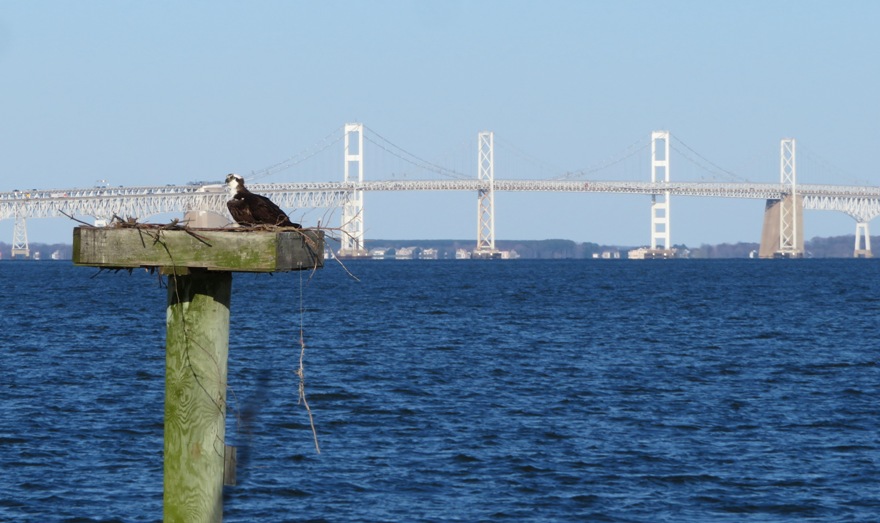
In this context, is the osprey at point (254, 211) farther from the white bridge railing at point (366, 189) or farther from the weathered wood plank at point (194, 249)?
the white bridge railing at point (366, 189)

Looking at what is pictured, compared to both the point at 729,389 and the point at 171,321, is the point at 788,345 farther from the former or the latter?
the point at 171,321

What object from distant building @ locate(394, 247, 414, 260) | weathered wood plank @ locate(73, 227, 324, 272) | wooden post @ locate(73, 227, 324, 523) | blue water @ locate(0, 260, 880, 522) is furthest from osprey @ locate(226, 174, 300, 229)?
distant building @ locate(394, 247, 414, 260)

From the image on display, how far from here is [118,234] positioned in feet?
18.8

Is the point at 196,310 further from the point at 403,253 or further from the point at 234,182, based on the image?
the point at 403,253

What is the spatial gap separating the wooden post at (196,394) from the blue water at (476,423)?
879 millimetres

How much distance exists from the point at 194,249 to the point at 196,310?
0.40m

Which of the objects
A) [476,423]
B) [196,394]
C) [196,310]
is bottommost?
[476,423]

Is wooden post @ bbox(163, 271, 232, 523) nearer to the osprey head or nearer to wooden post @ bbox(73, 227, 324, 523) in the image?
wooden post @ bbox(73, 227, 324, 523)

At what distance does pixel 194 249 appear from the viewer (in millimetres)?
5676

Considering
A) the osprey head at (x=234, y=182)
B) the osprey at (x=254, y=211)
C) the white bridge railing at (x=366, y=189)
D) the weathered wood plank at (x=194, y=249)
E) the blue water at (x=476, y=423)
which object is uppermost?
the white bridge railing at (x=366, y=189)

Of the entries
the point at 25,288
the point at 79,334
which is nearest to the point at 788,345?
the point at 79,334

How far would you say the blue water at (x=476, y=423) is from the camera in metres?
11.1

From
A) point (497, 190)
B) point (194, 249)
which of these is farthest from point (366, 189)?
point (194, 249)

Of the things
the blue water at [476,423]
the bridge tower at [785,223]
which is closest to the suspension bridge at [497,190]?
the bridge tower at [785,223]
